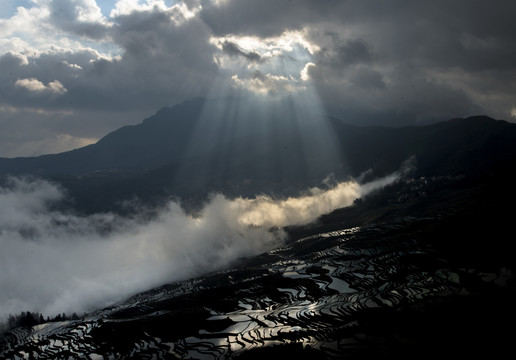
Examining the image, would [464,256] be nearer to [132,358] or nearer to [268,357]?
[268,357]

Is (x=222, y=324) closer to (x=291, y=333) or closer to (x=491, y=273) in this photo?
(x=291, y=333)

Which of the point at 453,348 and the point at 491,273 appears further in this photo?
the point at 491,273

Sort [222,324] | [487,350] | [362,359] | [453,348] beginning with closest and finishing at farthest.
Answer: [487,350], [453,348], [362,359], [222,324]

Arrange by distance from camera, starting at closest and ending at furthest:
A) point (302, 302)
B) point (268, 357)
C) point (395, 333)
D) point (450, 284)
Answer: point (395, 333)
point (268, 357)
point (450, 284)
point (302, 302)

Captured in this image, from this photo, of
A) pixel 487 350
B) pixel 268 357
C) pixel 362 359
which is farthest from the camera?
pixel 268 357

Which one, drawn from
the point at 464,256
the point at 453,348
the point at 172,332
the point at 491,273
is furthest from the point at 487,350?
the point at 172,332

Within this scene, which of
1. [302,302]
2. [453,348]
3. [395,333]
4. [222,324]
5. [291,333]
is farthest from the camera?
[302,302]

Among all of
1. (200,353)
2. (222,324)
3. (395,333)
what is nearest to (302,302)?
(222,324)

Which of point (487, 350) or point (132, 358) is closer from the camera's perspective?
point (487, 350)
